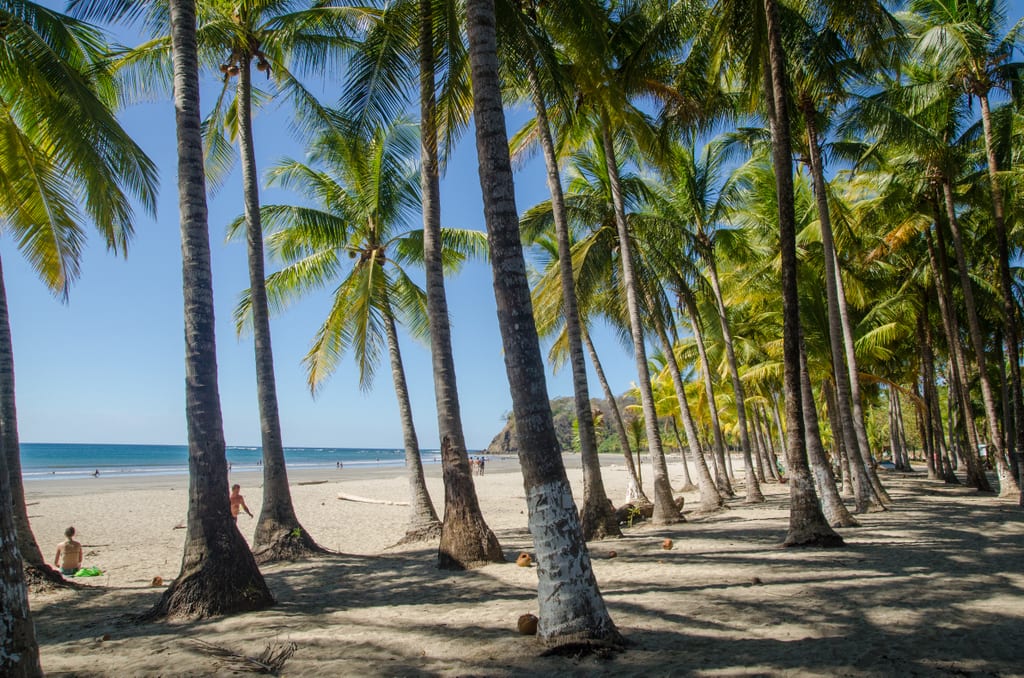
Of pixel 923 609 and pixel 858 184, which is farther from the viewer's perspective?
pixel 858 184

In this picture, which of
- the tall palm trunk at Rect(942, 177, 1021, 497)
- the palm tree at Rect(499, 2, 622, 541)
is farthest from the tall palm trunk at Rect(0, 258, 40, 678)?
the tall palm trunk at Rect(942, 177, 1021, 497)

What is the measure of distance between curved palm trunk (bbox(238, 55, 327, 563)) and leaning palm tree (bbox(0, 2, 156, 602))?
6.89ft

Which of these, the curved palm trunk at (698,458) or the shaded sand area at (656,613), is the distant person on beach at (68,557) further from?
the curved palm trunk at (698,458)

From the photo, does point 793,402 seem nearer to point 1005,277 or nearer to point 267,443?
point 1005,277

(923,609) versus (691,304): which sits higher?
(691,304)

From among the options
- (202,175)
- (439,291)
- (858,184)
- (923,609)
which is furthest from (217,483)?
(858,184)

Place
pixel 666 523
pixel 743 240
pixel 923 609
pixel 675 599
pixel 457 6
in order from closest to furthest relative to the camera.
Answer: pixel 923 609 → pixel 675 599 → pixel 457 6 → pixel 666 523 → pixel 743 240

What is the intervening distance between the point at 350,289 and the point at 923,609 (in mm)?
12261

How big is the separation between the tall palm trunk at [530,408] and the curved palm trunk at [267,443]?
6.78m

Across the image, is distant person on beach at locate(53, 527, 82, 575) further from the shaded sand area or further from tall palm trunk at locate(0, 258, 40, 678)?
tall palm trunk at locate(0, 258, 40, 678)

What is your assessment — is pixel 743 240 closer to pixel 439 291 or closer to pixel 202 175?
pixel 439 291

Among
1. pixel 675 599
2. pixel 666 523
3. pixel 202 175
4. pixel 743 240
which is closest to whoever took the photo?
pixel 675 599

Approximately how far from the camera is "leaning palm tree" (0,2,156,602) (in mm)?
7508

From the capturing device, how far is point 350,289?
14414mm
